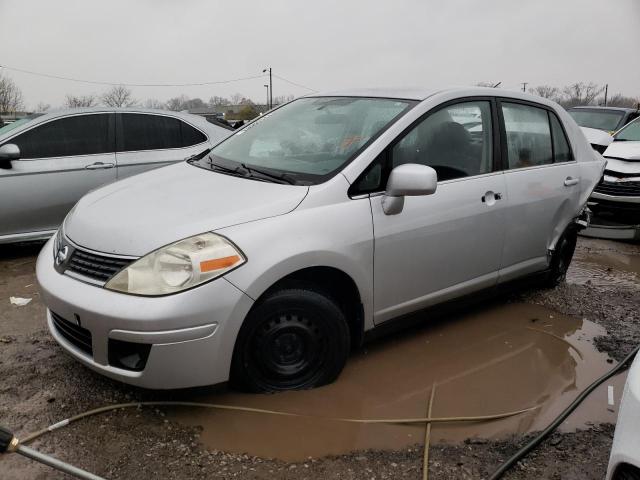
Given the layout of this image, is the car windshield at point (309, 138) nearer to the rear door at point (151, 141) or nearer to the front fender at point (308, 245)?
the front fender at point (308, 245)

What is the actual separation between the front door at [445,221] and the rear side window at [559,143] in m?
0.82

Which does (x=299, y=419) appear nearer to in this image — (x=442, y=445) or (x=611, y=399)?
(x=442, y=445)

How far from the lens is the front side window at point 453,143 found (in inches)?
129

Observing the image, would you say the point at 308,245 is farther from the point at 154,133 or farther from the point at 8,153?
the point at 154,133

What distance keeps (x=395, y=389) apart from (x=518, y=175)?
1750mm

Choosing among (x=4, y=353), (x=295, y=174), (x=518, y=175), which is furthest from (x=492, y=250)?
(x=4, y=353)

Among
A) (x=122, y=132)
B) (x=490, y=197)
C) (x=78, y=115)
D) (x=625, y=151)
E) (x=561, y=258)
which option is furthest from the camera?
(x=625, y=151)

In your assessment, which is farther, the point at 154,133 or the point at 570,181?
the point at 154,133

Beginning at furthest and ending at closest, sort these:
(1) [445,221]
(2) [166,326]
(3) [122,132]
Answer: (3) [122,132] → (1) [445,221] → (2) [166,326]

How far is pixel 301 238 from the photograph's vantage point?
2.72 meters

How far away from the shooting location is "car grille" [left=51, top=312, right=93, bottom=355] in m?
2.62

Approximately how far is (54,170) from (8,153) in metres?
0.42

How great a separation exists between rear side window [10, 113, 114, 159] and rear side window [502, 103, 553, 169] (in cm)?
386

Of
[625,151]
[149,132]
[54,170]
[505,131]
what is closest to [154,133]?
[149,132]
